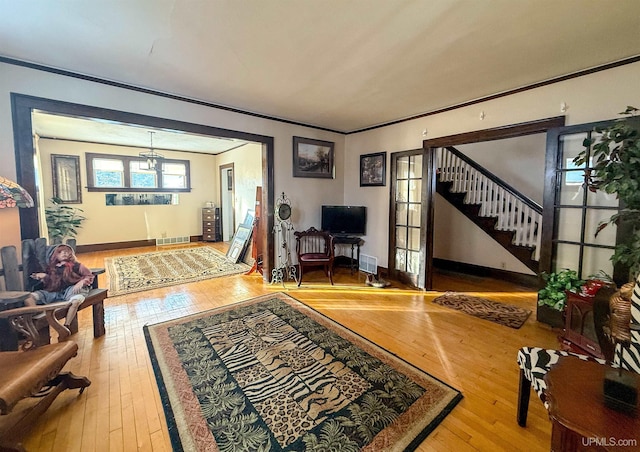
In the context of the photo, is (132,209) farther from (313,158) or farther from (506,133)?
(506,133)

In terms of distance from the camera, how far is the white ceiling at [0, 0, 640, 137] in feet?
5.97

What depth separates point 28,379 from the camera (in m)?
1.46

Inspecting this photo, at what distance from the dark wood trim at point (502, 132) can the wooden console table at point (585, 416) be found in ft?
8.62

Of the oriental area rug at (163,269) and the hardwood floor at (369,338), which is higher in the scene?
the oriental area rug at (163,269)

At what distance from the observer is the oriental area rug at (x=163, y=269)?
14.0ft

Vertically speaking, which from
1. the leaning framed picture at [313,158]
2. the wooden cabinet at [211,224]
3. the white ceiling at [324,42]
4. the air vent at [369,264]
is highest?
the white ceiling at [324,42]

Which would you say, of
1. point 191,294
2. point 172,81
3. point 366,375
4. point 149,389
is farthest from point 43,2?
point 366,375

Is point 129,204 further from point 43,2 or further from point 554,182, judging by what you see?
point 554,182

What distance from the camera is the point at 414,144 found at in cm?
422

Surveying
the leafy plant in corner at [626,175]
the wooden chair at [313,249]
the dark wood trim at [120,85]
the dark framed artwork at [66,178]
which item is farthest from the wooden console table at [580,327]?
the dark framed artwork at [66,178]

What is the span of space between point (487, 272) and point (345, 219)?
2709 millimetres

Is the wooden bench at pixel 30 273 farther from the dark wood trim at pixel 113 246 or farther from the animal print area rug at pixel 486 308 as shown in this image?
the dark wood trim at pixel 113 246

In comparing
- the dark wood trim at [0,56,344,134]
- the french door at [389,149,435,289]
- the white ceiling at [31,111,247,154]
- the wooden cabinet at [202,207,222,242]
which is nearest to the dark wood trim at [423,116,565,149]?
the french door at [389,149,435,289]

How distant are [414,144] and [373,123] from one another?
860 mm
